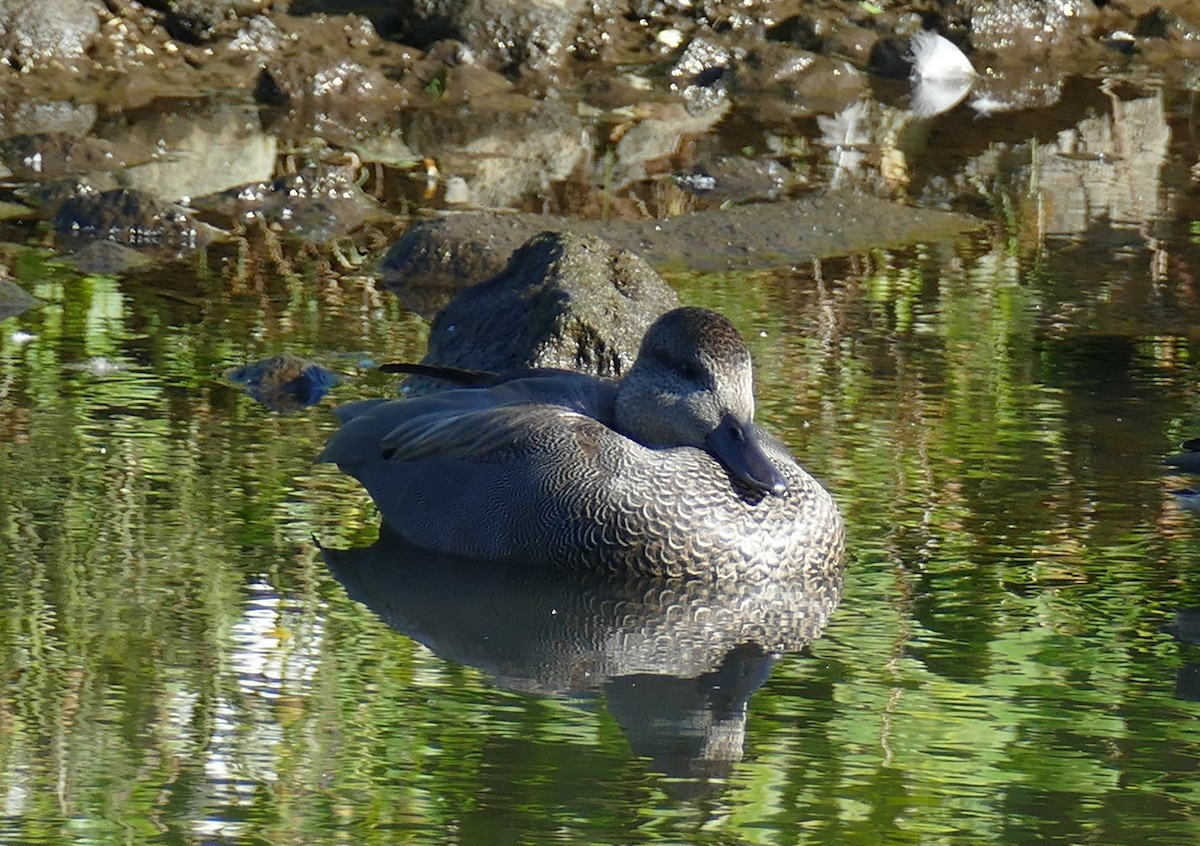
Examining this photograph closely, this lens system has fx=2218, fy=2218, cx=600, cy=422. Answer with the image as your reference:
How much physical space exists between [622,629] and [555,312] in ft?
6.57

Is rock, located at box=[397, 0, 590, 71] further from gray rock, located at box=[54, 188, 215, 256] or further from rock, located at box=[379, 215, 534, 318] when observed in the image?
rock, located at box=[379, 215, 534, 318]

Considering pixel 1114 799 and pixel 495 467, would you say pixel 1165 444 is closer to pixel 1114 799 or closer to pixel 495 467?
pixel 495 467

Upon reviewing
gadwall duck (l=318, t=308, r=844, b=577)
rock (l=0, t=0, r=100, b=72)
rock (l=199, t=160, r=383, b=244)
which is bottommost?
gadwall duck (l=318, t=308, r=844, b=577)

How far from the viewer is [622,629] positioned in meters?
5.24

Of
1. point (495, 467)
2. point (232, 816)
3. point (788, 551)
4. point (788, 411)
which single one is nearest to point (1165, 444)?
point (788, 411)

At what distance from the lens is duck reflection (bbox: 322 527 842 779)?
4641 mm

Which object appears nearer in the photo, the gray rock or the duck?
the duck

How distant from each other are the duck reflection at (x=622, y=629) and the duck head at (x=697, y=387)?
383 mm

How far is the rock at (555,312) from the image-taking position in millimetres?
7043

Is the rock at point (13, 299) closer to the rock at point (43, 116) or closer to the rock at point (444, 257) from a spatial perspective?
the rock at point (444, 257)

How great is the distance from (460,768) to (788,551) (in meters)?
1.52

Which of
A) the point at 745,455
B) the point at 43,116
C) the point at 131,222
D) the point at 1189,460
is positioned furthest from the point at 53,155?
the point at 1189,460

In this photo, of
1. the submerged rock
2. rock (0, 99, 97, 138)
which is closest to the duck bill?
the submerged rock

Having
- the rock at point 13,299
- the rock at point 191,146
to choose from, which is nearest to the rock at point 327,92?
the rock at point 191,146
